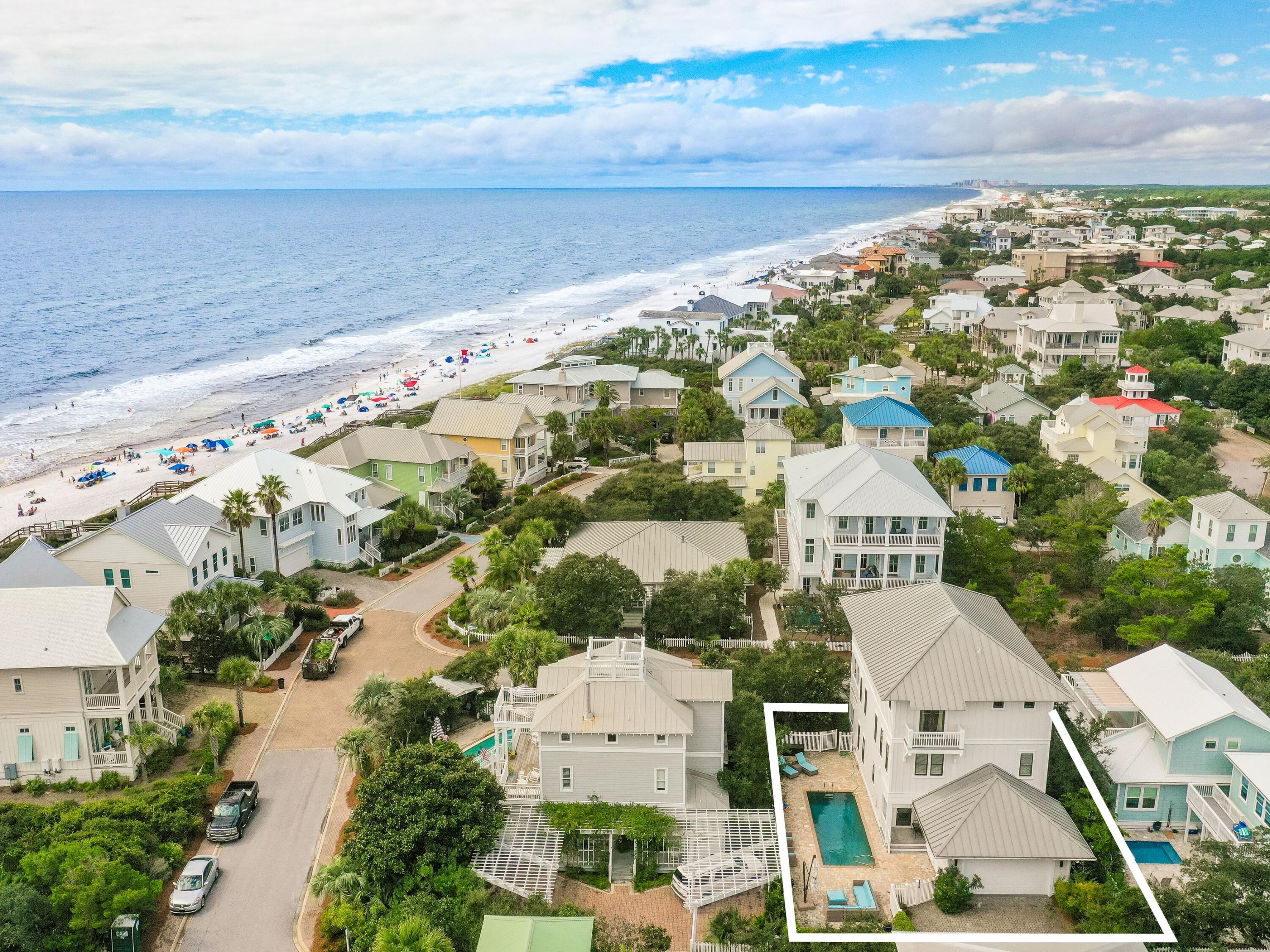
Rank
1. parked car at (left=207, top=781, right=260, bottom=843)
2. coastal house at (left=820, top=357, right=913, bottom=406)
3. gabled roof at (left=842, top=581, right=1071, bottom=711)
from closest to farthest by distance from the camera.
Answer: gabled roof at (left=842, top=581, right=1071, bottom=711) → parked car at (left=207, top=781, right=260, bottom=843) → coastal house at (left=820, top=357, right=913, bottom=406)

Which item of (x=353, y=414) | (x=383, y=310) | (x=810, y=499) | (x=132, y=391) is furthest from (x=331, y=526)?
(x=383, y=310)

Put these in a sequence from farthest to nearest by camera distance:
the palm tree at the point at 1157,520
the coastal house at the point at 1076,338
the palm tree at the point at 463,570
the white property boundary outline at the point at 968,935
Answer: the coastal house at the point at 1076,338 < the palm tree at the point at 1157,520 < the palm tree at the point at 463,570 < the white property boundary outline at the point at 968,935

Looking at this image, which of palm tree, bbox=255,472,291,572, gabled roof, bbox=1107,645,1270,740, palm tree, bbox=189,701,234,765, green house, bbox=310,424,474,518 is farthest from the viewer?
green house, bbox=310,424,474,518

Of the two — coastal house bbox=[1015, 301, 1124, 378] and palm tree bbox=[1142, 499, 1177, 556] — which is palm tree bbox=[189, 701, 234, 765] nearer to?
palm tree bbox=[1142, 499, 1177, 556]

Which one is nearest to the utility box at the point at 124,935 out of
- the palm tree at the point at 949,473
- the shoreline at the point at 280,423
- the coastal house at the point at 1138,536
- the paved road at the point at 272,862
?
the paved road at the point at 272,862

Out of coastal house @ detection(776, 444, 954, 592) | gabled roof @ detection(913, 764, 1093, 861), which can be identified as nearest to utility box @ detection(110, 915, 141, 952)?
gabled roof @ detection(913, 764, 1093, 861)

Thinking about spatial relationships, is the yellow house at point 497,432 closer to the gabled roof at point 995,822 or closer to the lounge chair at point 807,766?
the lounge chair at point 807,766
